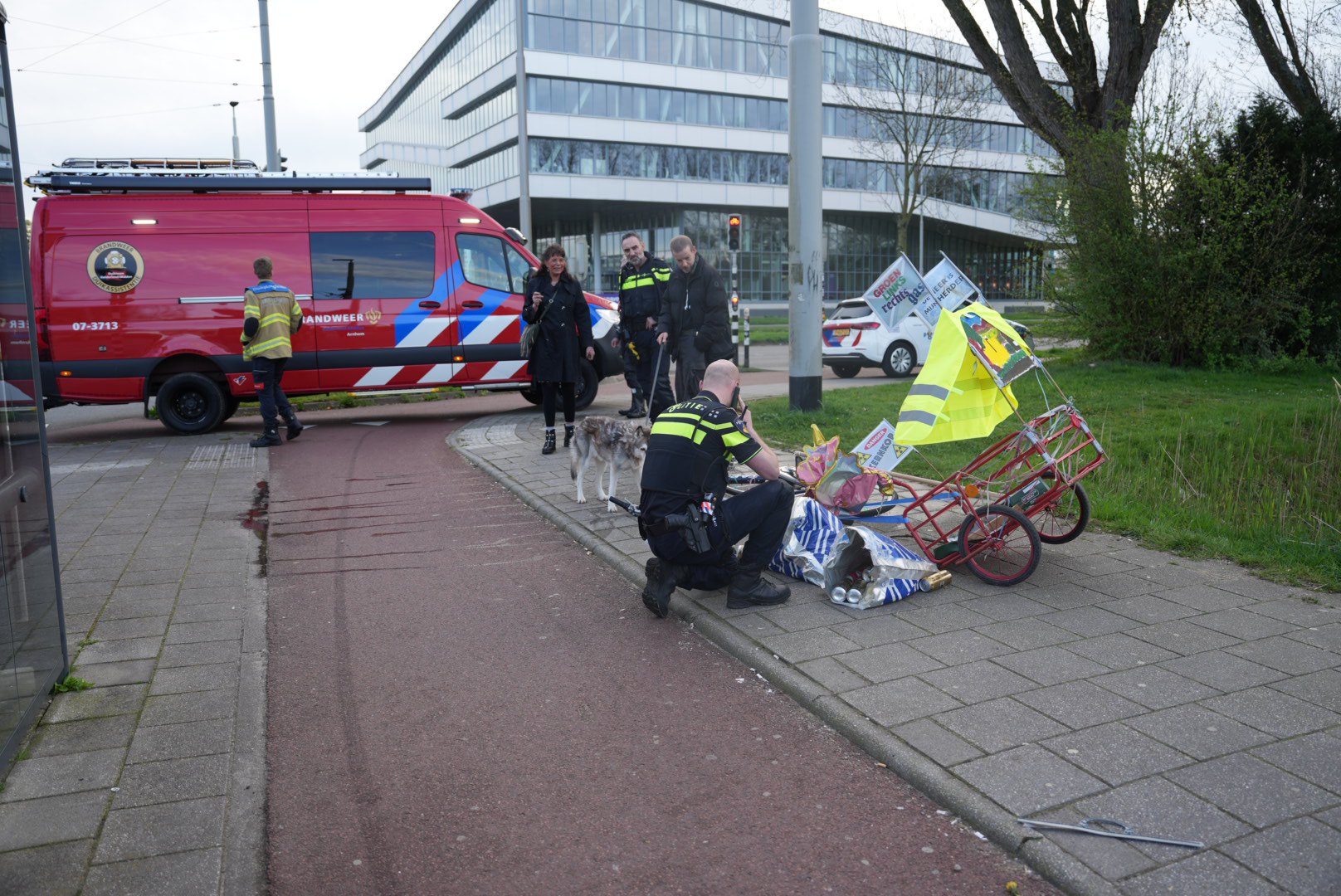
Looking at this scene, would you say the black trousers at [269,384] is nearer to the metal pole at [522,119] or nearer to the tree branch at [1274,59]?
the metal pole at [522,119]

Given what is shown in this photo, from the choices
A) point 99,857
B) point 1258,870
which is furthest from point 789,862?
point 99,857

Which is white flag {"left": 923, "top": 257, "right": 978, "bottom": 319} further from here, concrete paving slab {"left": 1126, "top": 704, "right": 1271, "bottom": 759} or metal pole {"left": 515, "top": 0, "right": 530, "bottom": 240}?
metal pole {"left": 515, "top": 0, "right": 530, "bottom": 240}

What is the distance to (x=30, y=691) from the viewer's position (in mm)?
4105

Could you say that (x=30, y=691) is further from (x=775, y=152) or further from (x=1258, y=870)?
(x=775, y=152)

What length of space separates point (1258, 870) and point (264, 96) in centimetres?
2168

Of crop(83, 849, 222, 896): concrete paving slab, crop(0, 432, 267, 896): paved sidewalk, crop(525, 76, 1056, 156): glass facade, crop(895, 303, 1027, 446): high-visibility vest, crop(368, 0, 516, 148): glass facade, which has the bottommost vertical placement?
crop(83, 849, 222, 896): concrete paving slab

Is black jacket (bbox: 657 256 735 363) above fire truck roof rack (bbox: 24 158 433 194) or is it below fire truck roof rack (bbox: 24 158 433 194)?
below

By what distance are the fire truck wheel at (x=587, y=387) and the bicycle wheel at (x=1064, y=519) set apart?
7720 mm

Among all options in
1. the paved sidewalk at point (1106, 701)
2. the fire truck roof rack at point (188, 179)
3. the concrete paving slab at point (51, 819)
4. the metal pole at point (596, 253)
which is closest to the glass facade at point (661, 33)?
the metal pole at point (596, 253)

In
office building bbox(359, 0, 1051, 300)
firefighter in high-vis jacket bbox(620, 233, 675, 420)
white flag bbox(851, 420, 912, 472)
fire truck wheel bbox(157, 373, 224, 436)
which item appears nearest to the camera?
white flag bbox(851, 420, 912, 472)

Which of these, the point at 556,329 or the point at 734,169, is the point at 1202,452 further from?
the point at 734,169

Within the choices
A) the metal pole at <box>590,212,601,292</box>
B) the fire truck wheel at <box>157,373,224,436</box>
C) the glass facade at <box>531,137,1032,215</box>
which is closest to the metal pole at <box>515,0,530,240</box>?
the fire truck wheel at <box>157,373,224,436</box>

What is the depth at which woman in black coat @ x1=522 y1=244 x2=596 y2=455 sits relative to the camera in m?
10.2

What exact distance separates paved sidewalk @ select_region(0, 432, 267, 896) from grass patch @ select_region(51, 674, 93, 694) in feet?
0.12
